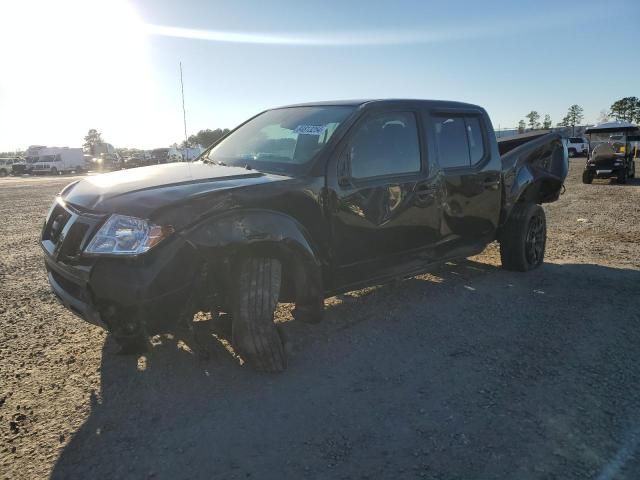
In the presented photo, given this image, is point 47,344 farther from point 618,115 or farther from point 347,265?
point 618,115

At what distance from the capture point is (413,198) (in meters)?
4.05

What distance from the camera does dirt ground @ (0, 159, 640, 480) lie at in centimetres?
235

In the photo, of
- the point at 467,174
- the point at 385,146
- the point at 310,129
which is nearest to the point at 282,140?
the point at 310,129

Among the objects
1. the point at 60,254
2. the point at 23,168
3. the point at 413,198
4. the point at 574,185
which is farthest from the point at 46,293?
the point at 23,168

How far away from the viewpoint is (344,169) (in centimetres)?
360

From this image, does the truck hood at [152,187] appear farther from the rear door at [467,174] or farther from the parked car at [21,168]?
the parked car at [21,168]

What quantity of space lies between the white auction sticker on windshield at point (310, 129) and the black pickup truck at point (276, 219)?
1cm

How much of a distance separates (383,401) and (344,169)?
1.62 m

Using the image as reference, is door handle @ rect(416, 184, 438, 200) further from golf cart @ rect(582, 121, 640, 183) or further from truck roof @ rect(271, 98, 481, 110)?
golf cart @ rect(582, 121, 640, 183)

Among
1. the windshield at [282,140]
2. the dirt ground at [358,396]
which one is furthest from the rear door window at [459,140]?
the dirt ground at [358,396]

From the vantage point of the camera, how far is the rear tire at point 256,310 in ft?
10.0

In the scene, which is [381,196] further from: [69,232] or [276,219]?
[69,232]

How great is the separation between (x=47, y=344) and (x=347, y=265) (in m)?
2.31

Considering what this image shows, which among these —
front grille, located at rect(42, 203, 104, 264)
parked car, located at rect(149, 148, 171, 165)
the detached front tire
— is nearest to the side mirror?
front grille, located at rect(42, 203, 104, 264)
